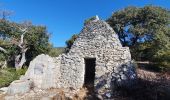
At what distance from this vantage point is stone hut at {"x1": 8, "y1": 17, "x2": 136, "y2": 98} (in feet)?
45.0

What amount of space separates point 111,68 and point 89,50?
166 centimetres

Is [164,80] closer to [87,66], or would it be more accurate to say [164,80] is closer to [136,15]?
[87,66]

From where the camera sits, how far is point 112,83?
44.9 feet

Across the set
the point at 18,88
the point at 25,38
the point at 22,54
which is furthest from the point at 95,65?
the point at 25,38

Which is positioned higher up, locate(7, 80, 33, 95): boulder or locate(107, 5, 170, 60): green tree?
locate(107, 5, 170, 60): green tree

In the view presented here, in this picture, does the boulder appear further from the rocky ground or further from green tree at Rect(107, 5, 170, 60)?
green tree at Rect(107, 5, 170, 60)

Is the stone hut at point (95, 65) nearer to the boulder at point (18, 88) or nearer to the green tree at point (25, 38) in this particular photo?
the boulder at point (18, 88)

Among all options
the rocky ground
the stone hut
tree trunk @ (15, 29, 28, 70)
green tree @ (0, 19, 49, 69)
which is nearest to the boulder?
the stone hut

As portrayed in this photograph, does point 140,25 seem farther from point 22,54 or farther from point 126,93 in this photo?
point 126,93

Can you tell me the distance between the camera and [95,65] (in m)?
14.3

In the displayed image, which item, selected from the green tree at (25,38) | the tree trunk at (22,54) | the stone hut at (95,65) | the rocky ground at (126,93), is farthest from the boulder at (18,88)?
the green tree at (25,38)

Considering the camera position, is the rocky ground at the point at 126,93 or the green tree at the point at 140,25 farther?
the green tree at the point at 140,25

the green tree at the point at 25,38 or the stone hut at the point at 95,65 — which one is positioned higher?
the green tree at the point at 25,38

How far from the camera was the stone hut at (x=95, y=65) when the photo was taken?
1370cm
